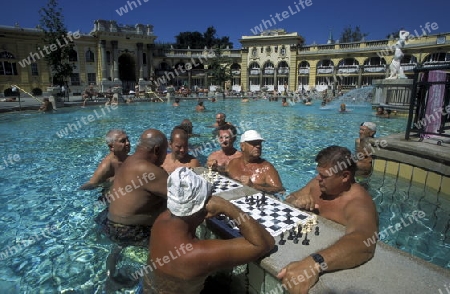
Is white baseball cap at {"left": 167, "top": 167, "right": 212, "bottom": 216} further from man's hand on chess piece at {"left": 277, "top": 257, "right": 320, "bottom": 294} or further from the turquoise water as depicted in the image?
the turquoise water

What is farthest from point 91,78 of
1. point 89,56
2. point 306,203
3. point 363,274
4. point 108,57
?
point 363,274

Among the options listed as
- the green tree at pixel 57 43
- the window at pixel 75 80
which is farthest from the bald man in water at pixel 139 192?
the window at pixel 75 80

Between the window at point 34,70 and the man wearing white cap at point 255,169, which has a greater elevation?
the window at point 34,70

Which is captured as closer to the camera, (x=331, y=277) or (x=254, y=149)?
(x=331, y=277)

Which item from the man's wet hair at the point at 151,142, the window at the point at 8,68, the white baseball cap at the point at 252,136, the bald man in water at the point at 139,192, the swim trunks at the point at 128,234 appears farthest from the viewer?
the window at the point at 8,68

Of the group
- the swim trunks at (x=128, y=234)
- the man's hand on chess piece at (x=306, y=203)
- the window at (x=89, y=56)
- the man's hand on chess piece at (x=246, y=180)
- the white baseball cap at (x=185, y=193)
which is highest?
the window at (x=89, y=56)

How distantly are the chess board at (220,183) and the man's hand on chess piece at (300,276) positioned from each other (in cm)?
178

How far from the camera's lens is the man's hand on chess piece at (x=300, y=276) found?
208 cm

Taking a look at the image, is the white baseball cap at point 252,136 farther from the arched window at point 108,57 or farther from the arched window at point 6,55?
the arched window at point 108,57

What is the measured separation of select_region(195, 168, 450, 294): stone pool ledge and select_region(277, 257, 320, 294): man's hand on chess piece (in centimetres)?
6

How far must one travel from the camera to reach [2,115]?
58.9 feet

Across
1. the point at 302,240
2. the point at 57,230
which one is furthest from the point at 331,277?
the point at 57,230

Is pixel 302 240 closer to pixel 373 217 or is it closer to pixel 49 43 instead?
pixel 373 217

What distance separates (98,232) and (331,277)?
3658 millimetres
